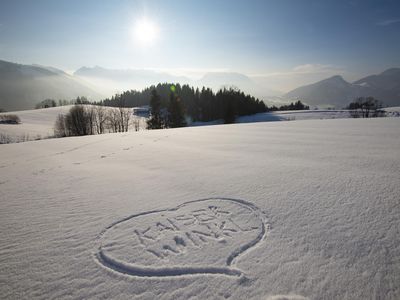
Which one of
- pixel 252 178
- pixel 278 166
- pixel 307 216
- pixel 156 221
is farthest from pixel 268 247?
pixel 278 166

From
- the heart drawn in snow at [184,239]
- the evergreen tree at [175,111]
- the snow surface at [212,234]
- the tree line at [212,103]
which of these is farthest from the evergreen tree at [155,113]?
the heart drawn in snow at [184,239]

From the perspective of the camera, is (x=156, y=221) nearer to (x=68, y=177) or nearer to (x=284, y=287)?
(x=284, y=287)

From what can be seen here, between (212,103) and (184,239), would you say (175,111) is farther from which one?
(184,239)

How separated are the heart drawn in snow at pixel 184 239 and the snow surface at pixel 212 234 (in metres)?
0.01

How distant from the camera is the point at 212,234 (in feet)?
5.98

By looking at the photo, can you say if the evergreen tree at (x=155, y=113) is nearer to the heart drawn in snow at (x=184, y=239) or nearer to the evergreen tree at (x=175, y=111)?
the evergreen tree at (x=175, y=111)

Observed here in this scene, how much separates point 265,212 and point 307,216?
1.32ft

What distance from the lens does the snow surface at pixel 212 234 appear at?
1.32m

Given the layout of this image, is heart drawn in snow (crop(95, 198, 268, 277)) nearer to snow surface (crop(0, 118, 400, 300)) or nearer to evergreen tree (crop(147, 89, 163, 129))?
snow surface (crop(0, 118, 400, 300))

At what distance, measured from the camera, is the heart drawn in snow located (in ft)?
4.87

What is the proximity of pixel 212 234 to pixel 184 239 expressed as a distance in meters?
0.27

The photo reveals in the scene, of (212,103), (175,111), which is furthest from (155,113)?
(212,103)

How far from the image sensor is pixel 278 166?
3.41m

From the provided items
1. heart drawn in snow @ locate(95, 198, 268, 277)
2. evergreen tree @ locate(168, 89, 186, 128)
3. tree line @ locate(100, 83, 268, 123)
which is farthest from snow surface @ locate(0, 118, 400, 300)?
tree line @ locate(100, 83, 268, 123)
